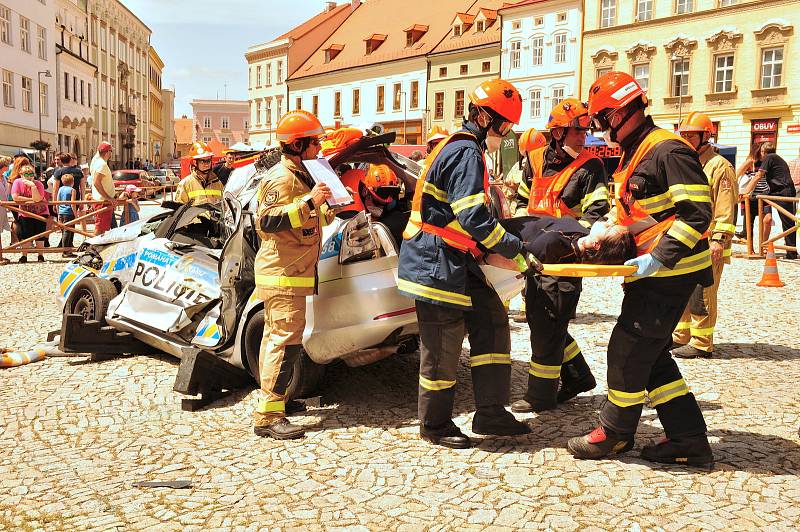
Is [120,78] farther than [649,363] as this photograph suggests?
Yes

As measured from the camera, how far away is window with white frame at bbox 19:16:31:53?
45725 millimetres

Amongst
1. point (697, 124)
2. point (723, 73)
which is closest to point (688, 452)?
point (697, 124)

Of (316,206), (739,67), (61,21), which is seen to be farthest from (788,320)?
(61,21)

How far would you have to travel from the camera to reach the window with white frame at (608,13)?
143 ft

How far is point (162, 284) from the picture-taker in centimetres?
648

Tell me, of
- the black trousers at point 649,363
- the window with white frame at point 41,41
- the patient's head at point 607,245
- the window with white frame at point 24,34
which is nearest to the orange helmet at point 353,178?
the patient's head at point 607,245

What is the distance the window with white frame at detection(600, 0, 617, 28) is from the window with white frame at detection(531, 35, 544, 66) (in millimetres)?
4793

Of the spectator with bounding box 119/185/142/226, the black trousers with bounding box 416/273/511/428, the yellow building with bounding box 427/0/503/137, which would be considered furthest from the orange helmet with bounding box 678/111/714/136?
the yellow building with bounding box 427/0/503/137

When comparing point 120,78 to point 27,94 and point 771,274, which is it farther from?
point 771,274

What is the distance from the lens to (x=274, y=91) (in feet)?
255

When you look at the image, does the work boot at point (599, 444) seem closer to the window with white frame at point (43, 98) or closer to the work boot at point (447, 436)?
the work boot at point (447, 436)

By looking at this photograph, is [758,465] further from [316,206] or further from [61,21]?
[61,21]

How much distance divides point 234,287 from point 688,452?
10.5 feet

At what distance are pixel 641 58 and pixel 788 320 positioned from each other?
121 feet
